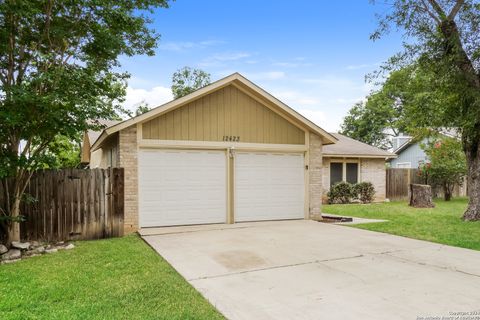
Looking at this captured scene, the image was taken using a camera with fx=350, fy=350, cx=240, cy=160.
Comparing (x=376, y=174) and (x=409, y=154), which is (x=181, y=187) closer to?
(x=376, y=174)

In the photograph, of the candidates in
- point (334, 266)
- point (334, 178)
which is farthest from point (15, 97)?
point (334, 178)

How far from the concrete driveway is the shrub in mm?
8614

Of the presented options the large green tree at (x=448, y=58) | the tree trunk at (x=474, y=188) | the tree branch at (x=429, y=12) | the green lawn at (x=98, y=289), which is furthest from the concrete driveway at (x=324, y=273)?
the tree branch at (x=429, y=12)

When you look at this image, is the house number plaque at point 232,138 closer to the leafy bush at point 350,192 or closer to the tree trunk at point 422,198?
the leafy bush at point 350,192

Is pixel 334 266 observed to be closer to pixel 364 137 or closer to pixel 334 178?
pixel 334 178

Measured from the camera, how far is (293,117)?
11.3m

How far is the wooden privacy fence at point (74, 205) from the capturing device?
26.6 ft

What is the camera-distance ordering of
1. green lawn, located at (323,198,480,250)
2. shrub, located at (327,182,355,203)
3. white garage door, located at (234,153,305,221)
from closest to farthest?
green lawn, located at (323,198,480,250)
white garage door, located at (234,153,305,221)
shrub, located at (327,182,355,203)

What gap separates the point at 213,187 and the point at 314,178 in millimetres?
3522

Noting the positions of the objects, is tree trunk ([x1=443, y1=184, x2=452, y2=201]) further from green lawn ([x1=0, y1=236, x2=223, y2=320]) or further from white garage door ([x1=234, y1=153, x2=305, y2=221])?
green lawn ([x1=0, y1=236, x2=223, y2=320])

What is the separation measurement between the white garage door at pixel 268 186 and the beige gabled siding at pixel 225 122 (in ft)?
2.05

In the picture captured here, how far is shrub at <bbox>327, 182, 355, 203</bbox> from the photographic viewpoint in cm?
1761

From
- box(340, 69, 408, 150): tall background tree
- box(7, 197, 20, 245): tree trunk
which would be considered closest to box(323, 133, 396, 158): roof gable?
box(7, 197, 20, 245): tree trunk

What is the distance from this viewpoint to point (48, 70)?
7.61 m
